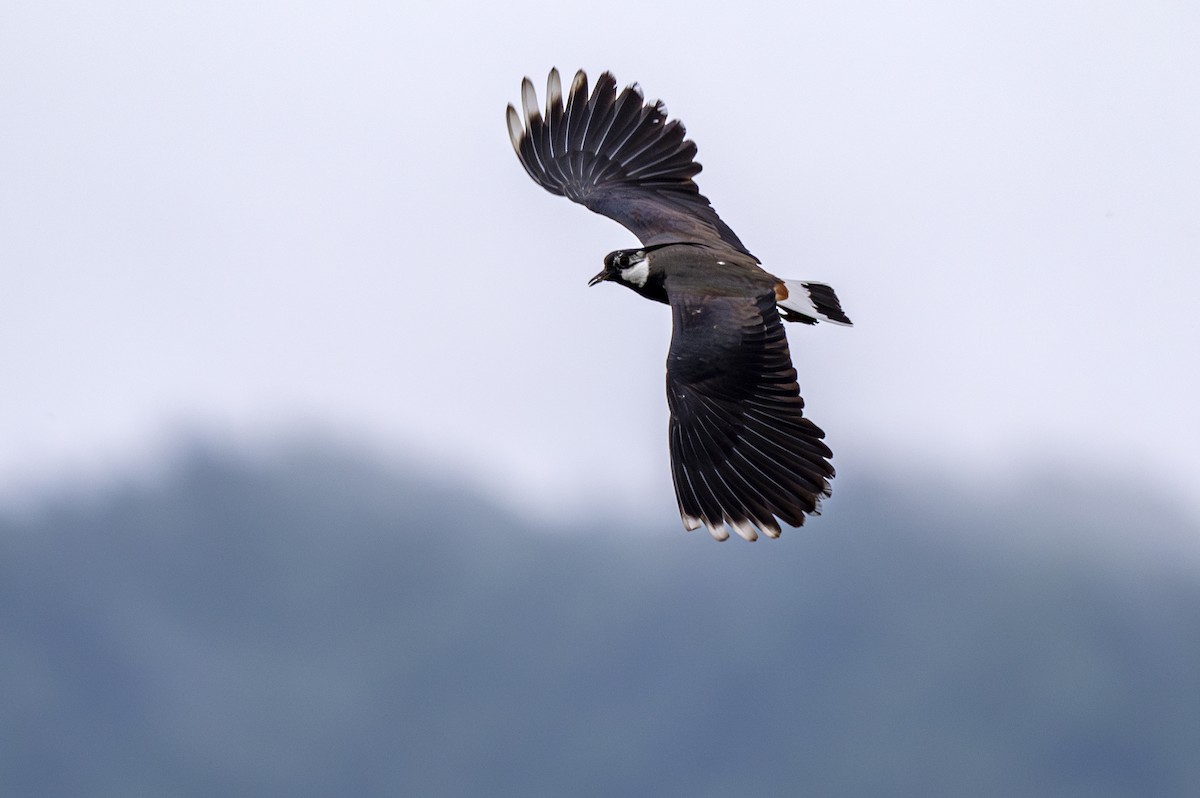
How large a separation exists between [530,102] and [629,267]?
3395 mm

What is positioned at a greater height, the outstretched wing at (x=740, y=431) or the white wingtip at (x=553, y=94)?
the white wingtip at (x=553, y=94)

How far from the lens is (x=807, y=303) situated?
14.9 metres

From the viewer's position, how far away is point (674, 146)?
17688mm

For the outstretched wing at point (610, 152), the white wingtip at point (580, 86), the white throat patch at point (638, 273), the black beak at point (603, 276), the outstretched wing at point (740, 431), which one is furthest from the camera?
the white wingtip at point (580, 86)

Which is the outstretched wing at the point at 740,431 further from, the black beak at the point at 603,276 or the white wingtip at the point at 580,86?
the white wingtip at the point at 580,86

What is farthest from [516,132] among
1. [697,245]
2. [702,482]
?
[702,482]

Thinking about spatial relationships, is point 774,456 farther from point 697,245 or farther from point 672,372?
point 697,245

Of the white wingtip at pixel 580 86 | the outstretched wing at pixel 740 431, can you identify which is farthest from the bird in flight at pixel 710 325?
the white wingtip at pixel 580 86

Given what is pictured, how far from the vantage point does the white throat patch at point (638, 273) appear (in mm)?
15305

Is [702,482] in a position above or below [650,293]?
below

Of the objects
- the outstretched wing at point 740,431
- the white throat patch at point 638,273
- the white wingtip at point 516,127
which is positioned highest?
the white wingtip at point 516,127

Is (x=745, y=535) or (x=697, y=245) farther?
(x=697, y=245)

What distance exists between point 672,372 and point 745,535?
4.91 ft

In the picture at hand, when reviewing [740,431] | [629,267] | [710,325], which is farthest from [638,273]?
[740,431]
